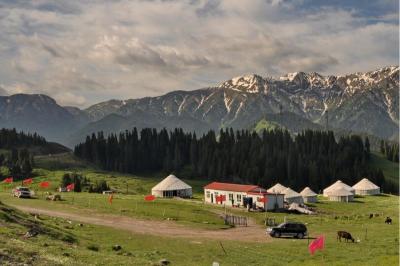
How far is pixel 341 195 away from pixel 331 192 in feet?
14.0

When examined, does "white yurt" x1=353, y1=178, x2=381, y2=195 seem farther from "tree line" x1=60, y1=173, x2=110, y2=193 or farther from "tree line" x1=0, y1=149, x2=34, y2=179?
"tree line" x1=0, y1=149, x2=34, y2=179

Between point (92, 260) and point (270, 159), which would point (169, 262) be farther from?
point (270, 159)

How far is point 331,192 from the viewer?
136 metres

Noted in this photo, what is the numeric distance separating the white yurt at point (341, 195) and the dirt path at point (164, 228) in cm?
6742

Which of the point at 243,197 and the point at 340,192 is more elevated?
the point at 243,197

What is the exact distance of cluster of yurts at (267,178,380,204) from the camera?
119m

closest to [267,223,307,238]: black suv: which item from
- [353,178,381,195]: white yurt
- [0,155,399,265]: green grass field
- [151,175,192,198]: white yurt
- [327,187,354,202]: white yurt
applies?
[0,155,399,265]: green grass field

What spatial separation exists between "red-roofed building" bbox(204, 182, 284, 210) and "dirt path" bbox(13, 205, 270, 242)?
85.9 feet

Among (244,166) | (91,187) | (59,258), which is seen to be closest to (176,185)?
(91,187)

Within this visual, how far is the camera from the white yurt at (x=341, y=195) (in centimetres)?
13138

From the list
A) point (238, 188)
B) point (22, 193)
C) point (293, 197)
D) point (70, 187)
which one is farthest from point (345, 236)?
point (70, 187)

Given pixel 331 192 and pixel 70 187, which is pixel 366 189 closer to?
pixel 331 192

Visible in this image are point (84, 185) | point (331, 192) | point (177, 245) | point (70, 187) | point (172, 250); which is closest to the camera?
point (172, 250)

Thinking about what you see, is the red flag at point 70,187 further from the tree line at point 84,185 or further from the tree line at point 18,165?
→ the tree line at point 18,165
